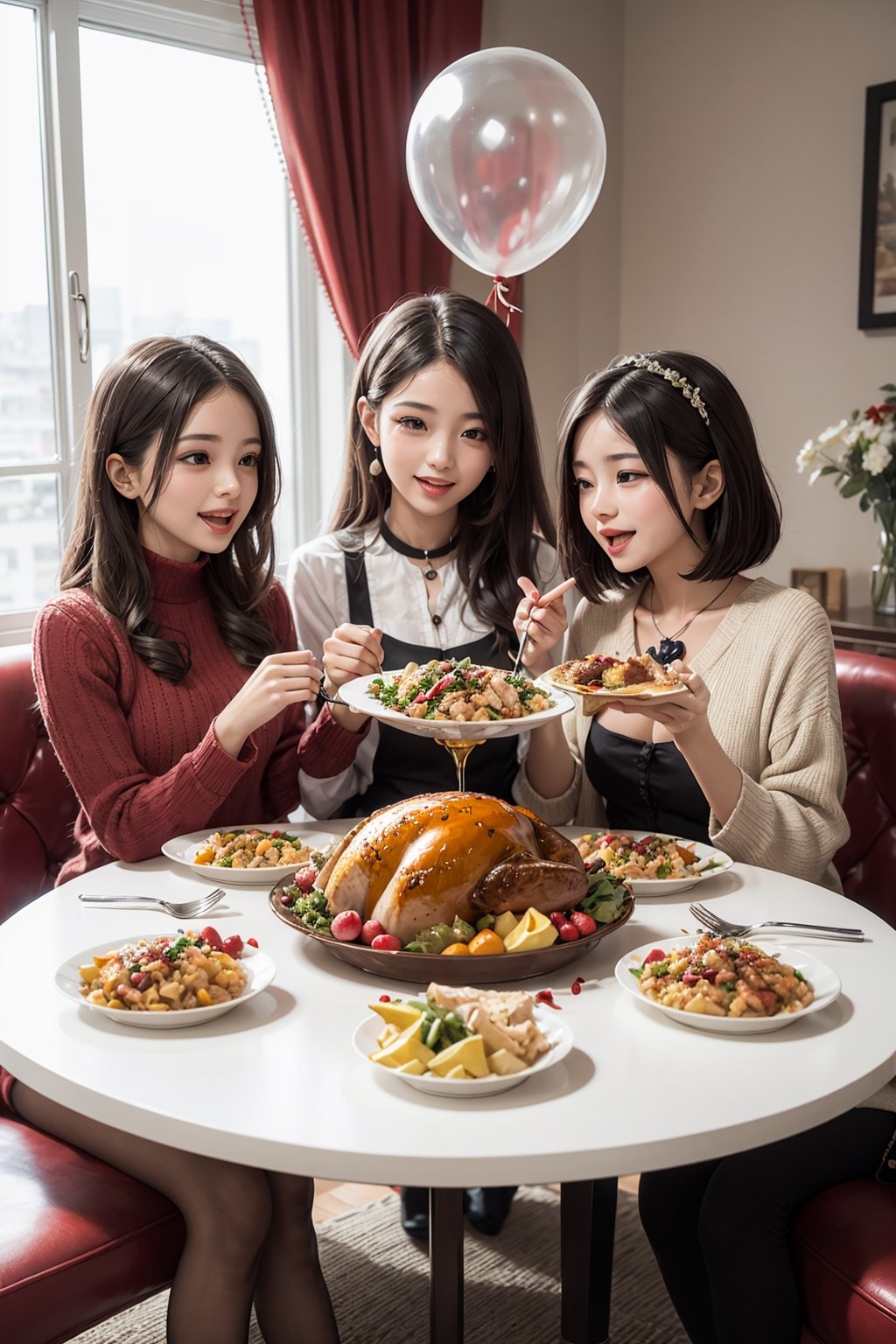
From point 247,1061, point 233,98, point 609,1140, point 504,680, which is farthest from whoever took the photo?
point 233,98

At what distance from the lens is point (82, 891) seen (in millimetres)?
1858

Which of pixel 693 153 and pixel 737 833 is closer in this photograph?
pixel 737 833

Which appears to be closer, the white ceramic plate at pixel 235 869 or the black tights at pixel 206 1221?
the black tights at pixel 206 1221

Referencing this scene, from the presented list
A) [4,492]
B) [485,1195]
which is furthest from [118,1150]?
[4,492]

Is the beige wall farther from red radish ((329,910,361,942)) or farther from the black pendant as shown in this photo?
red radish ((329,910,361,942))

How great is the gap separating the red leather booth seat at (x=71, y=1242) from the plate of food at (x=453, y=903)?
1.37 feet

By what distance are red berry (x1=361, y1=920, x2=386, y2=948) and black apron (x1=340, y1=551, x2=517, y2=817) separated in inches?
36.4

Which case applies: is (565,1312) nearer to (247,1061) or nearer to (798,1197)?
(798,1197)

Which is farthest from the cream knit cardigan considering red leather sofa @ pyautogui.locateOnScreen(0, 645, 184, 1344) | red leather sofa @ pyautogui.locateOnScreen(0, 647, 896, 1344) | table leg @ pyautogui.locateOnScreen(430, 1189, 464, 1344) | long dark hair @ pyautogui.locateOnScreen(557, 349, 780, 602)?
red leather sofa @ pyautogui.locateOnScreen(0, 645, 184, 1344)

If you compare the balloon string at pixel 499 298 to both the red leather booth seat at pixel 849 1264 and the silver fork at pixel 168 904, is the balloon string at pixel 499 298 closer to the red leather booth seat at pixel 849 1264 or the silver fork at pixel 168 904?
the silver fork at pixel 168 904

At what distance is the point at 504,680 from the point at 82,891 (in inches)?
27.3

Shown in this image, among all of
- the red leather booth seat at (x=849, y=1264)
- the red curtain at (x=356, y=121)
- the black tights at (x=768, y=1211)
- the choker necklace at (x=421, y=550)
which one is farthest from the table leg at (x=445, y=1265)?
the red curtain at (x=356, y=121)

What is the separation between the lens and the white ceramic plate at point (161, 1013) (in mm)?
1354

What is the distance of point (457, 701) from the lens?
5.77 ft
